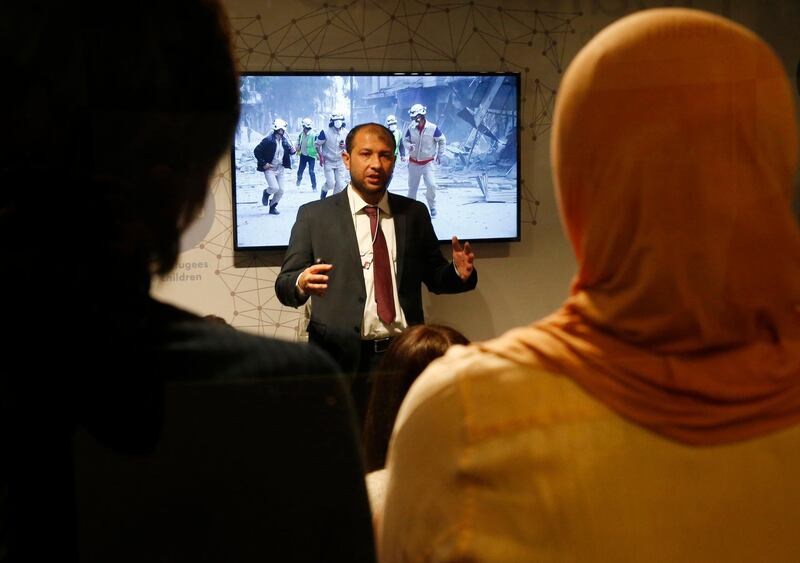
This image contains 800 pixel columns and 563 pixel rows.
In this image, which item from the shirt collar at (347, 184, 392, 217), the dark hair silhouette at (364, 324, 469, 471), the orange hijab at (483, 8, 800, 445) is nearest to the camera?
the orange hijab at (483, 8, 800, 445)

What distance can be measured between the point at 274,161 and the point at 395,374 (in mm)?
263

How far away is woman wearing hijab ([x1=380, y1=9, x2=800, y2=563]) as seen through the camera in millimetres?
564

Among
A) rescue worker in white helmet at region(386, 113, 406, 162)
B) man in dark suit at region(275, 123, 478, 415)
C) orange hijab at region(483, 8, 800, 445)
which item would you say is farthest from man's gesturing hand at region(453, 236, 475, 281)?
orange hijab at region(483, 8, 800, 445)

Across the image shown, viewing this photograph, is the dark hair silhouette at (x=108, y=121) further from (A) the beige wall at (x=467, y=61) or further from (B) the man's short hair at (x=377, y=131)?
(B) the man's short hair at (x=377, y=131)

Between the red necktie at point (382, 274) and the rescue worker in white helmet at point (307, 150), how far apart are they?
0.29 ft

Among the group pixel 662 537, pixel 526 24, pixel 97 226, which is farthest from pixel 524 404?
pixel 526 24

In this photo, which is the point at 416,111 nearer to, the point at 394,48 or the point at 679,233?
the point at 394,48

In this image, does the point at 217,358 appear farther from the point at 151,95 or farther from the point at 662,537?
the point at 662,537

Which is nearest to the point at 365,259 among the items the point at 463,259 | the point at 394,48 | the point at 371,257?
the point at 371,257

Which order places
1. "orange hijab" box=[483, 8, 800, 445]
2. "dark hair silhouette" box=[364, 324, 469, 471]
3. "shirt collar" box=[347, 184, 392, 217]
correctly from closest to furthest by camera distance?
"orange hijab" box=[483, 8, 800, 445]
"dark hair silhouette" box=[364, 324, 469, 471]
"shirt collar" box=[347, 184, 392, 217]

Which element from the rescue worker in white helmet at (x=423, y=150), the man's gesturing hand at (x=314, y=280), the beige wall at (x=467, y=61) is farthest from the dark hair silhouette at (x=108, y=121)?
the rescue worker in white helmet at (x=423, y=150)

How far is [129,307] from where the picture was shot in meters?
0.62

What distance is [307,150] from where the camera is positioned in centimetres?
86

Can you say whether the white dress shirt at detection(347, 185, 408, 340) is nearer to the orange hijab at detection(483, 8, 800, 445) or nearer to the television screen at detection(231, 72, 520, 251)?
the television screen at detection(231, 72, 520, 251)
